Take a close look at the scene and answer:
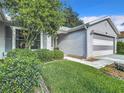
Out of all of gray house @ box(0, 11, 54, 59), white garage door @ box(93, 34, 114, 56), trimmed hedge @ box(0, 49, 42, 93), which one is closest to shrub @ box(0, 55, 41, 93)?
trimmed hedge @ box(0, 49, 42, 93)

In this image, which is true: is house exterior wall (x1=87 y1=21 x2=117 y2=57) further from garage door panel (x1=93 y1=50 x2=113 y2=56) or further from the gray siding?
garage door panel (x1=93 y1=50 x2=113 y2=56)

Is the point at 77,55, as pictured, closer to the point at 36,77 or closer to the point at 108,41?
the point at 108,41

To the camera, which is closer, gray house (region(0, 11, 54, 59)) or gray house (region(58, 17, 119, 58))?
gray house (region(0, 11, 54, 59))

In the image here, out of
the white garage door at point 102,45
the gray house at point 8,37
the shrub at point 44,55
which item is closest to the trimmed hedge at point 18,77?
the shrub at point 44,55

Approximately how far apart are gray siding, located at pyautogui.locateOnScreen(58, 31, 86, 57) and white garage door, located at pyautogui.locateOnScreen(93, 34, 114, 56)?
77.7 inches

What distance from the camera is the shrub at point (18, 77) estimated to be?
4668 mm

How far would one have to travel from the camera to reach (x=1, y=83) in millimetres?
4734

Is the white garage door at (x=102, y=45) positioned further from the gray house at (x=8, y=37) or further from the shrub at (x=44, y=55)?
the gray house at (x=8, y=37)

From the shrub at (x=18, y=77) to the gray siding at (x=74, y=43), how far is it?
1287 centimetres

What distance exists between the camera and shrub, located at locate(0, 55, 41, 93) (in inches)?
184

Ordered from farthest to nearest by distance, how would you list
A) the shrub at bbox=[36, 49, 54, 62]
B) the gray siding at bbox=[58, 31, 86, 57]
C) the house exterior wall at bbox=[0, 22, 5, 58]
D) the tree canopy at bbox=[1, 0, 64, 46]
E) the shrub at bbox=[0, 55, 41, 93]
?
the gray siding at bbox=[58, 31, 86, 57] < the house exterior wall at bbox=[0, 22, 5, 58] < the shrub at bbox=[36, 49, 54, 62] < the tree canopy at bbox=[1, 0, 64, 46] < the shrub at bbox=[0, 55, 41, 93]

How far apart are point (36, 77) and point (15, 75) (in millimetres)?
723

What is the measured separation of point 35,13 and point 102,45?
39.9ft

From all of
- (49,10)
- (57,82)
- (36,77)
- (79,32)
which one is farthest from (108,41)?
(36,77)
